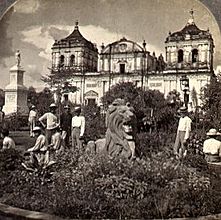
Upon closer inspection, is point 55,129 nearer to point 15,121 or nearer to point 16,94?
point 15,121

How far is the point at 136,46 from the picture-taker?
709cm

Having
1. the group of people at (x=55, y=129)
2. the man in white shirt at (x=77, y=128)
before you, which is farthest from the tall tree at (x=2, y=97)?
the man in white shirt at (x=77, y=128)

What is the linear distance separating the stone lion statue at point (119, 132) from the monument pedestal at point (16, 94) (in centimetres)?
176

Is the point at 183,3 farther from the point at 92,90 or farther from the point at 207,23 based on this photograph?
the point at 92,90

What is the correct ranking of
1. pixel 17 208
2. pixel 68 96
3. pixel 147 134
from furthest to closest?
pixel 68 96 < pixel 147 134 < pixel 17 208

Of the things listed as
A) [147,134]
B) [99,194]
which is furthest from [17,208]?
[147,134]

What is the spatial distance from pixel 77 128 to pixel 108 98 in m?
0.63

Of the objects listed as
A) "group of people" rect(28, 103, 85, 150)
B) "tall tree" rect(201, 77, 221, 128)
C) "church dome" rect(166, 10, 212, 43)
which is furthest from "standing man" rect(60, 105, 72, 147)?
"tall tree" rect(201, 77, 221, 128)

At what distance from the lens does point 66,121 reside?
7129 millimetres

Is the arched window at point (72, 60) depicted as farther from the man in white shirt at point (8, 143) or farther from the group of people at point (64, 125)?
the man in white shirt at point (8, 143)

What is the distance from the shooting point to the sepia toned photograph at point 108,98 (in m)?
5.59

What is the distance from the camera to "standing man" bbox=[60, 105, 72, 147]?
705 cm

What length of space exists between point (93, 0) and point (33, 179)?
9.88ft

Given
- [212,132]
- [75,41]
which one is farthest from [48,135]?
[212,132]
